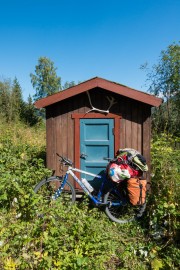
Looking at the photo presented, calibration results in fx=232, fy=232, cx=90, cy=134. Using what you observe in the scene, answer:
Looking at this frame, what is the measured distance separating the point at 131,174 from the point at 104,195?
0.74 meters

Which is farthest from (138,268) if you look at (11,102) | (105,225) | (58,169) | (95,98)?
(11,102)

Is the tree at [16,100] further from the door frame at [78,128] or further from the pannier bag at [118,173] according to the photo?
the pannier bag at [118,173]

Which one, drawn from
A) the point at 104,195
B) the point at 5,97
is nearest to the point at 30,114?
the point at 5,97

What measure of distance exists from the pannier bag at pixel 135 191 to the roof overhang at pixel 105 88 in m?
1.69

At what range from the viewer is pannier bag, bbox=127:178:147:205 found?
464cm

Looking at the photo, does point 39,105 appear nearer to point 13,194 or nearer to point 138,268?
point 13,194

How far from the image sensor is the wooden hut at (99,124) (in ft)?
17.5

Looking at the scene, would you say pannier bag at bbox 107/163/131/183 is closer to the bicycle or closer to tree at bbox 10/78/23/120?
the bicycle

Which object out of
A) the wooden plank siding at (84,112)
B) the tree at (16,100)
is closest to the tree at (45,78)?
the tree at (16,100)

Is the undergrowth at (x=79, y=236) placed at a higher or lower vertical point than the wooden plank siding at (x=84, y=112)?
lower

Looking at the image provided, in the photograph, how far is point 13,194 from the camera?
391 cm

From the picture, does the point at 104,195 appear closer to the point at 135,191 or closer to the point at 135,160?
the point at 135,191

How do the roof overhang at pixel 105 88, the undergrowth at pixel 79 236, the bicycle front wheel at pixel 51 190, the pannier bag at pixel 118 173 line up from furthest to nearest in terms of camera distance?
the roof overhang at pixel 105 88 < the bicycle front wheel at pixel 51 190 < the pannier bag at pixel 118 173 < the undergrowth at pixel 79 236

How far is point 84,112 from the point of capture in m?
5.44
